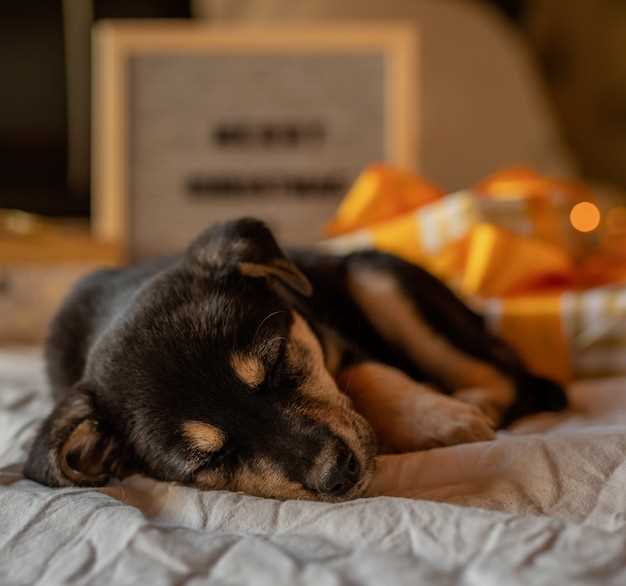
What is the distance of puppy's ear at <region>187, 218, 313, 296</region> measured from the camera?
137 centimetres

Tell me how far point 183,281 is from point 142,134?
5.98 feet

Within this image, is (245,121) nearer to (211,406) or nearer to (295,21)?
(295,21)

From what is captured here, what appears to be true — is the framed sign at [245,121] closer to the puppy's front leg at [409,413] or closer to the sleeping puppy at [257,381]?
the sleeping puppy at [257,381]

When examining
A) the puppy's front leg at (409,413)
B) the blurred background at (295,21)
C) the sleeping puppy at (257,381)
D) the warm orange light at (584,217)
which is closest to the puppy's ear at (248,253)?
the sleeping puppy at (257,381)

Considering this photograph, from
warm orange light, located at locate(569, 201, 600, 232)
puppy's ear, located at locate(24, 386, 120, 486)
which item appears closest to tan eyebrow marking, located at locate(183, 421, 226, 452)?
puppy's ear, located at locate(24, 386, 120, 486)

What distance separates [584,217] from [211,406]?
1530mm

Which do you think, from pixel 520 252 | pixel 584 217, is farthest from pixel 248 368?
pixel 584 217

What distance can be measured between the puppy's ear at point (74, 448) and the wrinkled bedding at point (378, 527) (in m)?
0.03

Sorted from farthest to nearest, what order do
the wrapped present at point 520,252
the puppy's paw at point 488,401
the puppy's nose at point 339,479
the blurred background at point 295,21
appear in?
1. the blurred background at point 295,21
2. the wrapped present at point 520,252
3. the puppy's paw at point 488,401
4. the puppy's nose at point 339,479

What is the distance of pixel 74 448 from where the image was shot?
4.02 feet

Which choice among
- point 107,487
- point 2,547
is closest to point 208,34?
point 107,487

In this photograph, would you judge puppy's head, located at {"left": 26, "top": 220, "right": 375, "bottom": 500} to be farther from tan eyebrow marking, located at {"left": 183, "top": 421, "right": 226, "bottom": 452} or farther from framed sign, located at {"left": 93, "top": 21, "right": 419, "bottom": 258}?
framed sign, located at {"left": 93, "top": 21, "right": 419, "bottom": 258}

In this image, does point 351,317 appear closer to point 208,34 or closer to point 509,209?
point 509,209

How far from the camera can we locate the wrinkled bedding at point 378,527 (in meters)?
0.76
